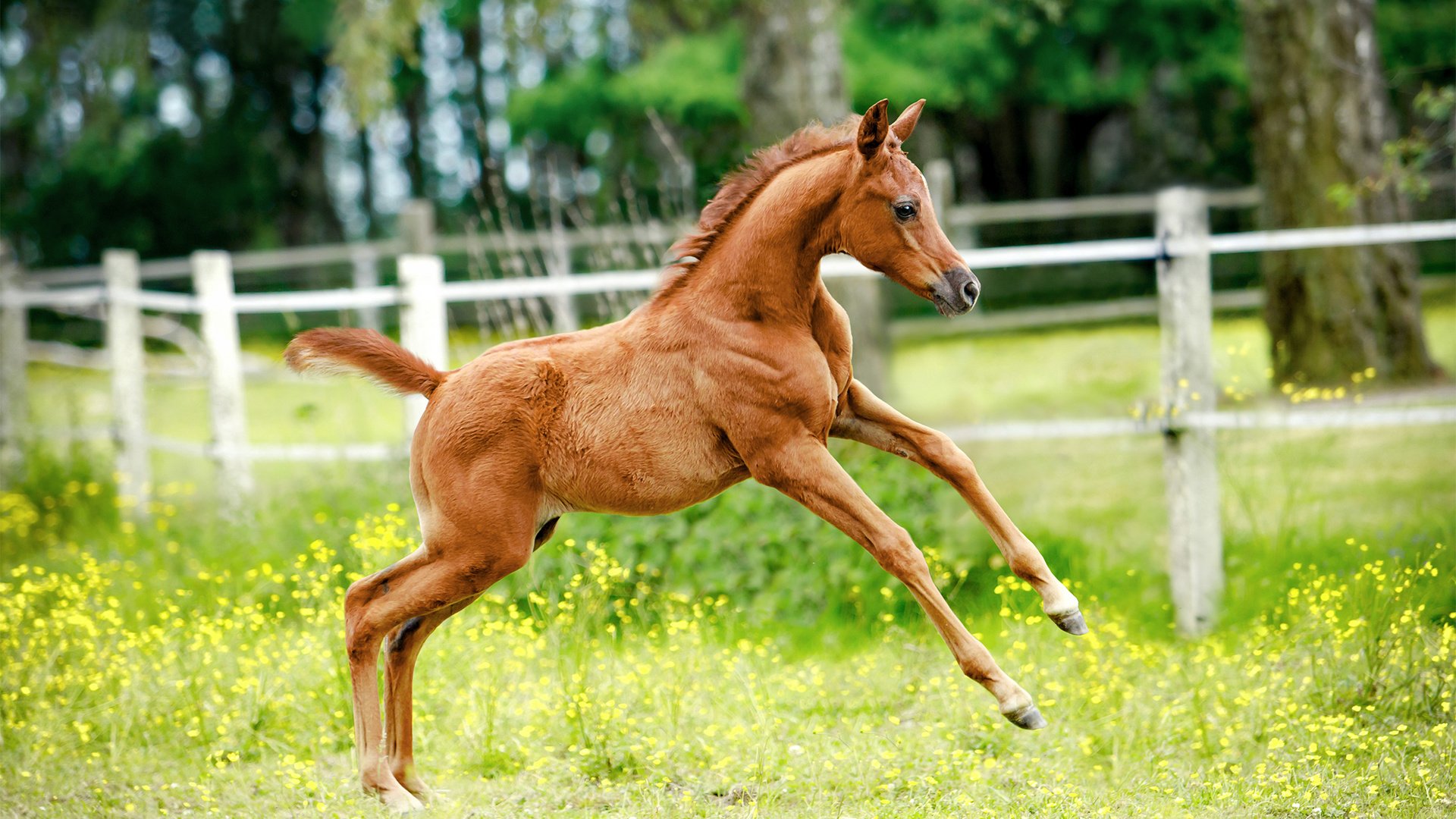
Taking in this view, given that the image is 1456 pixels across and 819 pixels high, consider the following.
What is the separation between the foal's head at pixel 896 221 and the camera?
323 centimetres

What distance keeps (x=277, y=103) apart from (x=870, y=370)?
22.9 m

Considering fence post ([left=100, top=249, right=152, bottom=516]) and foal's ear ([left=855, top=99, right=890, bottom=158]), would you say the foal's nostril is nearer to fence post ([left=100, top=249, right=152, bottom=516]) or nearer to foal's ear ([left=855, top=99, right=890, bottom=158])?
foal's ear ([left=855, top=99, right=890, bottom=158])

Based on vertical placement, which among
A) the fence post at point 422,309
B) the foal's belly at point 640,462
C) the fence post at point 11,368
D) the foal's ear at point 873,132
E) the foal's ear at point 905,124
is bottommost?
the foal's belly at point 640,462

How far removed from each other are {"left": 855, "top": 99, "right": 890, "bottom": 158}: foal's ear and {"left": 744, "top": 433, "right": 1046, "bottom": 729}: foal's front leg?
2.53ft

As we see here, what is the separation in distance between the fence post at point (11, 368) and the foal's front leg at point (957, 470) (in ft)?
24.1

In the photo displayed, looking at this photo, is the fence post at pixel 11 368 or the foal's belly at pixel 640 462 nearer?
the foal's belly at pixel 640 462

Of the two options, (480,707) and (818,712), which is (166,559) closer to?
(480,707)

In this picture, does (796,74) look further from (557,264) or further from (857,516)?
(857,516)

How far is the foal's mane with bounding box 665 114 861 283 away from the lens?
Answer: 357cm

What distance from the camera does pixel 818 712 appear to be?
4.94 metres

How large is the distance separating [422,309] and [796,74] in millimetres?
3993

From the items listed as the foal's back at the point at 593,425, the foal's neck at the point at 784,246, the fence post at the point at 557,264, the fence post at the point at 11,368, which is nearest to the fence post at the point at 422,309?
the fence post at the point at 557,264

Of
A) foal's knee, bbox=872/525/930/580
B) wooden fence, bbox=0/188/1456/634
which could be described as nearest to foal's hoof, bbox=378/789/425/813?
foal's knee, bbox=872/525/930/580

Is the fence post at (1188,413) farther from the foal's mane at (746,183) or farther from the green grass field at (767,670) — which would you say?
the foal's mane at (746,183)
